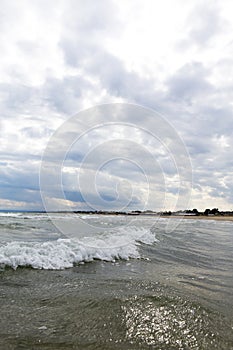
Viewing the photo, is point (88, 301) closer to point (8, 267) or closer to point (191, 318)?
point (191, 318)

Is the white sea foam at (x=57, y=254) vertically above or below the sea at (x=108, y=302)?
above

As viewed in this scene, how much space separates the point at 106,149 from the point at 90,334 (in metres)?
8.21

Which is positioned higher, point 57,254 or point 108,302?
point 57,254

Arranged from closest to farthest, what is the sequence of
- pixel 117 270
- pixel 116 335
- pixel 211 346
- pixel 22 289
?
1. pixel 211 346
2. pixel 116 335
3. pixel 22 289
4. pixel 117 270

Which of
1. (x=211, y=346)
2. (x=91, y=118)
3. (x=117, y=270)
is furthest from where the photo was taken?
(x=91, y=118)

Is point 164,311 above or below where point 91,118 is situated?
below

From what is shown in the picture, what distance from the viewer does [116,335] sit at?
146 inches

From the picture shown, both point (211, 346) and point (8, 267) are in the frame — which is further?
point (8, 267)

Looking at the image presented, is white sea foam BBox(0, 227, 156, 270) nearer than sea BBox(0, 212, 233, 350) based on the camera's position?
No

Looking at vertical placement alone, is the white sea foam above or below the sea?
above

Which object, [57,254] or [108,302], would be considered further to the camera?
[57,254]

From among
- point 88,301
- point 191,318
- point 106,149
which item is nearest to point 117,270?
point 88,301

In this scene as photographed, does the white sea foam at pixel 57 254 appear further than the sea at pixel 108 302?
Yes

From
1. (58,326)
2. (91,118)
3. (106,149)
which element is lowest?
(58,326)
